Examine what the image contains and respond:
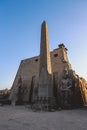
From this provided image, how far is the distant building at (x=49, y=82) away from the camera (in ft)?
45.3

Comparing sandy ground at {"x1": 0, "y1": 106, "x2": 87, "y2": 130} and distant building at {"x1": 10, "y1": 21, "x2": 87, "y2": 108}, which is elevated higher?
distant building at {"x1": 10, "y1": 21, "x2": 87, "y2": 108}

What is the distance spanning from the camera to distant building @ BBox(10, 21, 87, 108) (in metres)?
13.8

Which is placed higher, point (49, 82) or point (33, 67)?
point (33, 67)

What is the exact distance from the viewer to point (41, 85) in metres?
14.7

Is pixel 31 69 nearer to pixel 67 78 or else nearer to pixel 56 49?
pixel 56 49

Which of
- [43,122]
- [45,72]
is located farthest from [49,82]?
[43,122]

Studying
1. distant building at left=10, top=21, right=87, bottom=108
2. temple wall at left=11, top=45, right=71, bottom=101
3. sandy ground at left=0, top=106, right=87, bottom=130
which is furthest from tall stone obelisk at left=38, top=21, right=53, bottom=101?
sandy ground at left=0, top=106, right=87, bottom=130

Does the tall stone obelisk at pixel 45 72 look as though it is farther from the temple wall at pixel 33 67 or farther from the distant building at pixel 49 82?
the temple wall at pixel 33 67

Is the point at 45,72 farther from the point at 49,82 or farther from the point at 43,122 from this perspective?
the point at 43,122

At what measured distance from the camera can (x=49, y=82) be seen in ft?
47.8

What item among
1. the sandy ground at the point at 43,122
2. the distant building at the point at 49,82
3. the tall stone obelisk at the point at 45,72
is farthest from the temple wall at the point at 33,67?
the sandy ground at the point at 43,122

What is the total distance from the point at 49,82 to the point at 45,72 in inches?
57.4

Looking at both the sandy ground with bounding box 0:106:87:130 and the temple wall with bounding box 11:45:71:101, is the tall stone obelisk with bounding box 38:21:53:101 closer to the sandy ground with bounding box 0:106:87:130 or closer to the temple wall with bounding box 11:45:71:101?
the temple wall with bounding box 11:45:71:101

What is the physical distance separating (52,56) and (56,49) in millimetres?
1585
